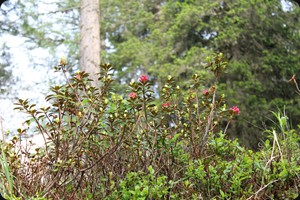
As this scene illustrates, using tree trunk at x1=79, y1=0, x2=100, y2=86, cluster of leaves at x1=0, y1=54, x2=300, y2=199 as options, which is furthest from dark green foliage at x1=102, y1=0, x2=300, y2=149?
cluster of leaves at x1=0, y1=54, x2=300, y2=199

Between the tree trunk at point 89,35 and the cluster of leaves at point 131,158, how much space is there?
15.3 feet

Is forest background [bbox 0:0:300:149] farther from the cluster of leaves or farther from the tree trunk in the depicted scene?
the cluster of leaves

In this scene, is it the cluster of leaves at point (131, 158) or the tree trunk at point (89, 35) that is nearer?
the cluster of leaves at point (131, 158)

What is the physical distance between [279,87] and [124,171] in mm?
7108

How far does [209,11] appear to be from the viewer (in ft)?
29.2

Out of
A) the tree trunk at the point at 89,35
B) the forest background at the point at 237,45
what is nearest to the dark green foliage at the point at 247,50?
the forest background at the point at 237,45

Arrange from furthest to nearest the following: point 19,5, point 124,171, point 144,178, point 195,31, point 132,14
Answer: point 132,14 → point 195,31 → point 19,5 → point 124,171 → point 144,178

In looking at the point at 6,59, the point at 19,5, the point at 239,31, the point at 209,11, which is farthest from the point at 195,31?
the point at 6,59

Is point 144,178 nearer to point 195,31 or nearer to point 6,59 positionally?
point 195,31

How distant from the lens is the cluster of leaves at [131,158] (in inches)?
74.6

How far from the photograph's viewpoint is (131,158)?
2254 millimetres

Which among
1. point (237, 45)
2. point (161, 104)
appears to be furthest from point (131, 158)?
point (237, 45)

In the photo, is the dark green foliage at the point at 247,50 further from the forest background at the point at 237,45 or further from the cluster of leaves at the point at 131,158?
the cluster of leaves at the point at 131,158

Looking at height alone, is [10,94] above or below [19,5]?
below
